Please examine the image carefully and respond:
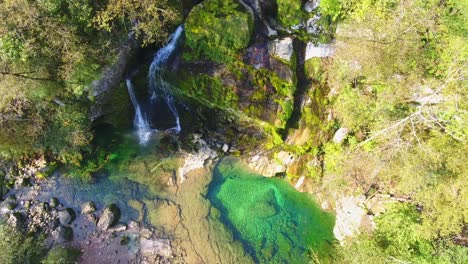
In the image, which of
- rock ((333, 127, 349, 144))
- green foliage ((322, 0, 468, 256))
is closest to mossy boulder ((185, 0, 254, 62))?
green foliage ((322, 0, 468, 256))

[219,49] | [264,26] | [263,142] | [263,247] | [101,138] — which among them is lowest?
[263,247]

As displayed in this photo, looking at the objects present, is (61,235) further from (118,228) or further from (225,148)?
(225,148)

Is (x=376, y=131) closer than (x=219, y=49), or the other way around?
(x=376, y=131)

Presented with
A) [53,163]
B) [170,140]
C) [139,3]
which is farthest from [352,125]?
[53,163]

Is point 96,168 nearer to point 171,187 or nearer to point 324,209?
point 171,187

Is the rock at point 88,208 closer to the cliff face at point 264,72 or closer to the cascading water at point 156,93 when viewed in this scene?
the cascading water at point 156,93

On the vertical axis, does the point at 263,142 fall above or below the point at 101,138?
above
